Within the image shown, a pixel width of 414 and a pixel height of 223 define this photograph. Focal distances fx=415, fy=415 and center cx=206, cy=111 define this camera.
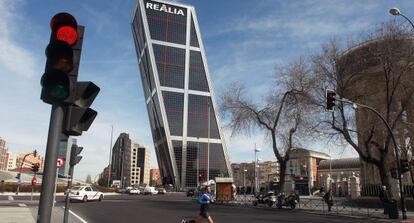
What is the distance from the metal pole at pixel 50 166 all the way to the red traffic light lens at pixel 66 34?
831mm

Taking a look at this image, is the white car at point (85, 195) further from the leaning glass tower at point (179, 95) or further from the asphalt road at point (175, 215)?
the leaning glass tower at point (179, 95)

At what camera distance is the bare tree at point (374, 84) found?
26.2 m

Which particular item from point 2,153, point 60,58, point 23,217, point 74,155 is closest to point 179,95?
point 2,153

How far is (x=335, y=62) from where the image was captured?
29266 millimetres

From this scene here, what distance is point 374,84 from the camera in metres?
29.7

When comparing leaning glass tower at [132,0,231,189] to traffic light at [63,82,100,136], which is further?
leaning glass tower at [132,0,231,189]

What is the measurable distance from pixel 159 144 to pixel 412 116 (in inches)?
4697

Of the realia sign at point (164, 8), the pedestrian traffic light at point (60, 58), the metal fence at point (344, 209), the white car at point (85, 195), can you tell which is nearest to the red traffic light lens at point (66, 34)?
the pedestrian traffic light at point (60, 58)

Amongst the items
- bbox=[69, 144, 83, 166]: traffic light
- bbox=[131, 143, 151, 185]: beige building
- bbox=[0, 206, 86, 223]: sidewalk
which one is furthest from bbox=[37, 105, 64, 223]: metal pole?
bbox=[131, 143, 151, 185]: beige building

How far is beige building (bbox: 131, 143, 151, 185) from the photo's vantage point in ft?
561

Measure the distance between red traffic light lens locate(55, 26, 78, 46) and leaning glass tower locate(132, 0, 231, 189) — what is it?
12480 cm

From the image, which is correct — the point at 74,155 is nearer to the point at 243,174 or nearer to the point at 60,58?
the point at 60,58

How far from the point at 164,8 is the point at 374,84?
122 metres

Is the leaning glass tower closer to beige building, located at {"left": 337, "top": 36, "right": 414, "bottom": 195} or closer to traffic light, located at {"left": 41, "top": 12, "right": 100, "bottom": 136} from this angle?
beige building, located at {"left": 337, "top": 36, "right": 414, "bottom": 195}
